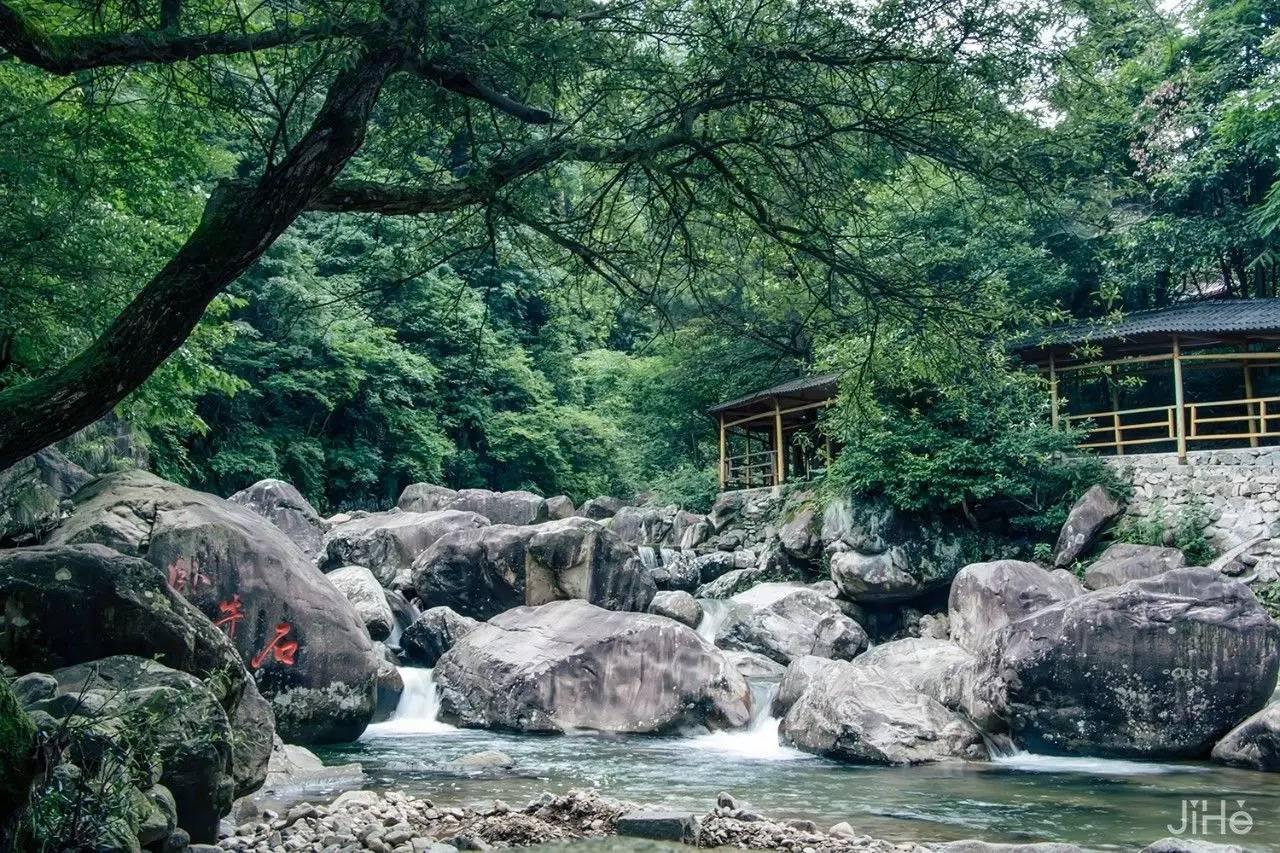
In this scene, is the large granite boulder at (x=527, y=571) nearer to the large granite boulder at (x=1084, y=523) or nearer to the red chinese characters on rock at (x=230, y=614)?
the red chinese characters on rock at (x=230, y=614)

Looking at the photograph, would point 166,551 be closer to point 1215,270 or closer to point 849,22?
point 849,22

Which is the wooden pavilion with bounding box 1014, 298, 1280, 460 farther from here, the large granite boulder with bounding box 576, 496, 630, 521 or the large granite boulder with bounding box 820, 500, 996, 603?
the large granite boulder with bounding box 576, 496, 630, 521

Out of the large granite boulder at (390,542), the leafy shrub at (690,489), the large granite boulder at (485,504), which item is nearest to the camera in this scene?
the large granite boulder at (390,542)

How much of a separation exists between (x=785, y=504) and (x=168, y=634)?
59.3 feet

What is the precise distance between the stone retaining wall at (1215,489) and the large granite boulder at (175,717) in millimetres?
16258

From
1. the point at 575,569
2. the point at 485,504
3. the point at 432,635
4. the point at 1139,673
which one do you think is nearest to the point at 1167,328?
the point at 1139,673

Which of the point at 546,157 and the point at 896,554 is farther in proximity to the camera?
the point at 896,554

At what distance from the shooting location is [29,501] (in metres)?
8.96

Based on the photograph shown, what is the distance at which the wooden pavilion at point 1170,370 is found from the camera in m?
18.6

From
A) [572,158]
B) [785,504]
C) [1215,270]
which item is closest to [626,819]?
[572,158]

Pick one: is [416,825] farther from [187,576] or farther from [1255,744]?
[1255,744]

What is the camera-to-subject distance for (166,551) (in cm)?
917

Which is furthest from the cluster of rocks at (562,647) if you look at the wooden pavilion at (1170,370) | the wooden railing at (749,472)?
the wooden railing at (749,472)

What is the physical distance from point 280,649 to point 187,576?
1057 millimetres
